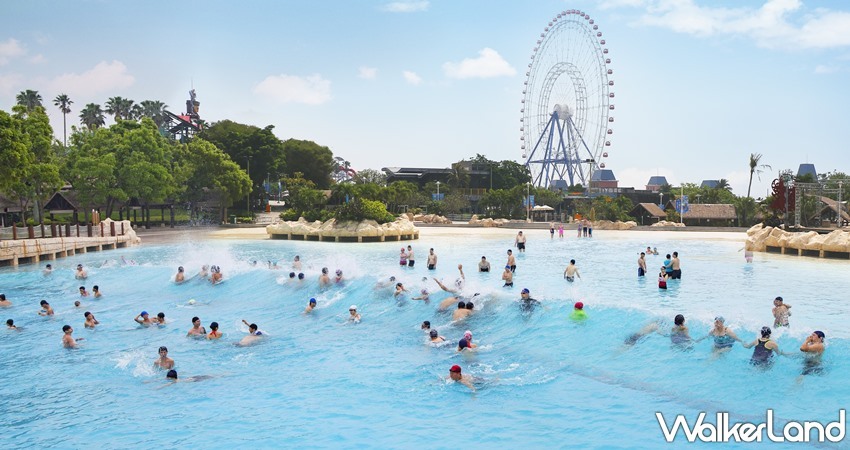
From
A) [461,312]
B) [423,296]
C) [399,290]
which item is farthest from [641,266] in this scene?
[461,312]

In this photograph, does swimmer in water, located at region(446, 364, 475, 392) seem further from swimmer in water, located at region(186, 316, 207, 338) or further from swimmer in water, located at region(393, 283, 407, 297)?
swimmer in water, located at region(393, 283, 407, 297)

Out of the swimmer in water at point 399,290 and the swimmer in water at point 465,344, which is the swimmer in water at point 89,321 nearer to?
the swimmer in water at point 399,290

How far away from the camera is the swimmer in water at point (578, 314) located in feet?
58.2

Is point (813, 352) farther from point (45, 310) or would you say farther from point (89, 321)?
point (45, 310)

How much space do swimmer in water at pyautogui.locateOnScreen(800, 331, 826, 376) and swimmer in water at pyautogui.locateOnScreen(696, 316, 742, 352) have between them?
1.31m

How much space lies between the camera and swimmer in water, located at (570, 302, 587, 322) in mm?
17750

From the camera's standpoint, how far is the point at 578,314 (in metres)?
17.9

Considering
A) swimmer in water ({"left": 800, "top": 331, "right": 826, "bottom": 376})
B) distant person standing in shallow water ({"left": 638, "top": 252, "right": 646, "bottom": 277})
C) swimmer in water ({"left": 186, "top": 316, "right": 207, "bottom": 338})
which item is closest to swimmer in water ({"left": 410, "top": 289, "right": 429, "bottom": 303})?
swimmer in water ({"left": 186, "top": 316, "right": 207, "bottom": 338})

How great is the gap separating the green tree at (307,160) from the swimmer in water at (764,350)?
280 feet

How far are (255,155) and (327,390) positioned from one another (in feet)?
236

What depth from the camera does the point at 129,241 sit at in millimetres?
45625

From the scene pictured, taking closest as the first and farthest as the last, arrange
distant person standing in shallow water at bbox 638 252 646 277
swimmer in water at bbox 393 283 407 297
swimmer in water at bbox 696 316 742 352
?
swimmer in water at bbox 696 316 742 352, swimmer in water at bbox 393 283 407 297, distant person standing in shallow water at bbox 638 252 646 277

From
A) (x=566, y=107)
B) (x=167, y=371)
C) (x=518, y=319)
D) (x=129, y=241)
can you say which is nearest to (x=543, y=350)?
(x=518, y=319)

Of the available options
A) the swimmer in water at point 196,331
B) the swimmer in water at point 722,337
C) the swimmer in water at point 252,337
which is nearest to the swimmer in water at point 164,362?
the swimmer in water at point 252,337
